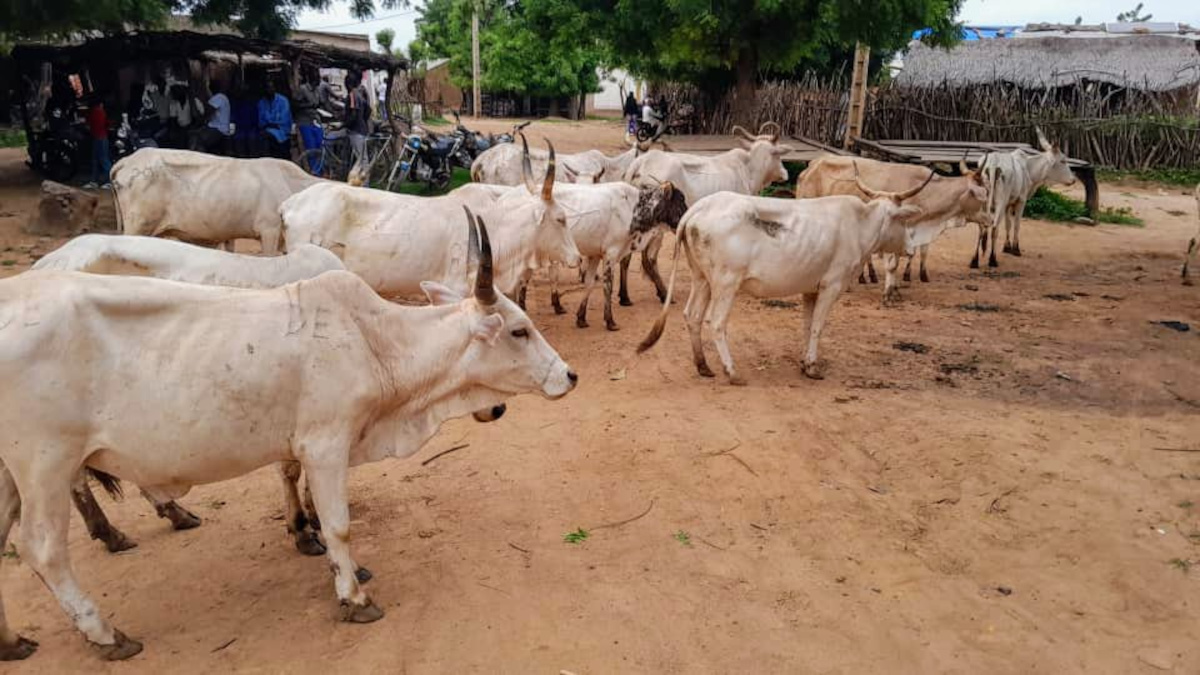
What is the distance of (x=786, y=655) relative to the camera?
3643 millimetres

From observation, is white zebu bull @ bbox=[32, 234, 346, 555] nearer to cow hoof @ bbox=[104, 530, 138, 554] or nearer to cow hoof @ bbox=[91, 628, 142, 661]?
cow hoof @ bbox=[104, 530, 138, 554]

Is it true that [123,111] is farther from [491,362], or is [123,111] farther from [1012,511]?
[1012,511]

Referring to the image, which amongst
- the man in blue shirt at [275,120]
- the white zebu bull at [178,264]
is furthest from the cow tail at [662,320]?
the man in blue shirt at [275,120]

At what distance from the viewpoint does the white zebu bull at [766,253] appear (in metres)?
6.80

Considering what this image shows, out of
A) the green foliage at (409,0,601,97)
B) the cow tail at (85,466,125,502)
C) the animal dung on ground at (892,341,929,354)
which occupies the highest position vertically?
the green foliage at (409,0,601,97)

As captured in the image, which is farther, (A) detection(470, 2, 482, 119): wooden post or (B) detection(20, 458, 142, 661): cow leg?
(A) detection(470, 2, 482, 119): wooden post

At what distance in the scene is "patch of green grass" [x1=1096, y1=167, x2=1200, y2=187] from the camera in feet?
61.0

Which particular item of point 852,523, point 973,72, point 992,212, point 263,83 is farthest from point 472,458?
point 973,72

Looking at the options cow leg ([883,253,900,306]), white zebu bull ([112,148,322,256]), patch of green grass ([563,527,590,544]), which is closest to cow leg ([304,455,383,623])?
patch of green grass ([563,527,590,544])

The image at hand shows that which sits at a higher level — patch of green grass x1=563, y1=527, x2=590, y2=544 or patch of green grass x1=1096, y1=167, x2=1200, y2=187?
patch of green grass x1=1096, y1=167, x2=1200, y2=187

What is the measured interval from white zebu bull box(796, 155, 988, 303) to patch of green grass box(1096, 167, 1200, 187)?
10.4 m

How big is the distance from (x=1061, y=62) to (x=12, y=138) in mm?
26076

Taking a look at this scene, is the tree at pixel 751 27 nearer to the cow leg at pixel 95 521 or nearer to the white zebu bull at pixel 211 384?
the white zebu bull at pixel 211 384

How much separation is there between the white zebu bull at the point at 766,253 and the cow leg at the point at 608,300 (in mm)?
1423
